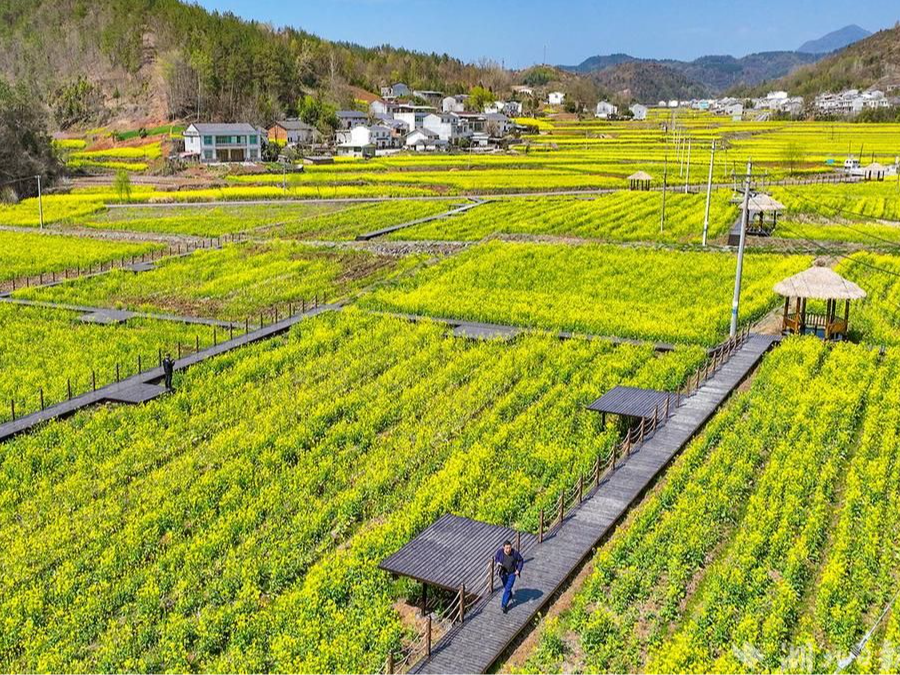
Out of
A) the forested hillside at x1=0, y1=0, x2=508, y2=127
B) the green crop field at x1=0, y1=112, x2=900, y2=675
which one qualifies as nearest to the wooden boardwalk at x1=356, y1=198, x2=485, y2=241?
the green crop field at x1=0, y1=112, x2=900, y2=675

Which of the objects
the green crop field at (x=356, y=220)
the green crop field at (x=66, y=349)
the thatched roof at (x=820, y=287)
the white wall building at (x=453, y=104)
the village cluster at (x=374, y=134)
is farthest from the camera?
the white wall building at (x=453, y=104)

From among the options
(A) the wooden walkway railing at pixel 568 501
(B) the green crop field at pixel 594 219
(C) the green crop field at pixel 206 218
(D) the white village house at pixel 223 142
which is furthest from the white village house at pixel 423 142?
(A) the wooden walkway railing at pixel 568 501

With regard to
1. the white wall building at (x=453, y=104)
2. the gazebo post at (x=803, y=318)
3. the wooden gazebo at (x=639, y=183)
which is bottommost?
the gazebo post at (x=803, y=318)

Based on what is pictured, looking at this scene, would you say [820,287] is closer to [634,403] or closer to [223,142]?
[634,403]

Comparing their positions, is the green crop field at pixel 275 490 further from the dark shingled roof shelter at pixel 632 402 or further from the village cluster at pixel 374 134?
the village cluster at pixel 374 134

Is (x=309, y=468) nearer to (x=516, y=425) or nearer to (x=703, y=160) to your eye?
(x=516, y=425)

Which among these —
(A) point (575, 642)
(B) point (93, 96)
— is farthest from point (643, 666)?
(B) point (93, 96)

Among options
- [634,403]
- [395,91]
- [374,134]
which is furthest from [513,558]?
[395,91]
